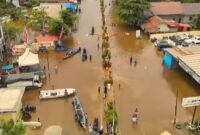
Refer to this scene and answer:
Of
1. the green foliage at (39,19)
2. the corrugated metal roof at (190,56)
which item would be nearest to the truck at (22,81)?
the corrugated metal roof at (190,56)

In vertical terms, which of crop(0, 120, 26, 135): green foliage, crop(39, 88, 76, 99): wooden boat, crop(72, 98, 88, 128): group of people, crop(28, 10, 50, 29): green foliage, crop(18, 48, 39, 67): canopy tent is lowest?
crop(72, 98, 88, 128): group of people

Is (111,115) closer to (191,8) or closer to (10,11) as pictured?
(191,8)

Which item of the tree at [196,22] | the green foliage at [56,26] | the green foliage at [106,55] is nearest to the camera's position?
the green foliage at [106,55]

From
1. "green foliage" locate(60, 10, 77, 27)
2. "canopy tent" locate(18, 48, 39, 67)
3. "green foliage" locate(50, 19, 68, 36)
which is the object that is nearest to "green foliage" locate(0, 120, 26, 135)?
"canopy tent" locate(18, 48, 39, 67)

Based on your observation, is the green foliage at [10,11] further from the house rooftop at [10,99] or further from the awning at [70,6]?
the house rooftop at [10,99]

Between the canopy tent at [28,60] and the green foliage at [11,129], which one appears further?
the canopy tent at [28,60]

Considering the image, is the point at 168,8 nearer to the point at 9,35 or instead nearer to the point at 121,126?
the point at 9,35

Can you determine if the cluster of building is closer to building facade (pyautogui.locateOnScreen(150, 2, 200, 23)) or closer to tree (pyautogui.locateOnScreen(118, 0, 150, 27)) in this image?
tree (pyautogui.locateOnScreen(118, 0, 150, 27))

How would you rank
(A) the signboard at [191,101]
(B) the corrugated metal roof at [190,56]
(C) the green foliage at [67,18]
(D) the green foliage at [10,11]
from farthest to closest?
(D) the green foliage at [10,11]
(C) the green foliage at [67,18]
(B) the corrugated metal roof at [190,56]
(A) the signboard at [191,101]
